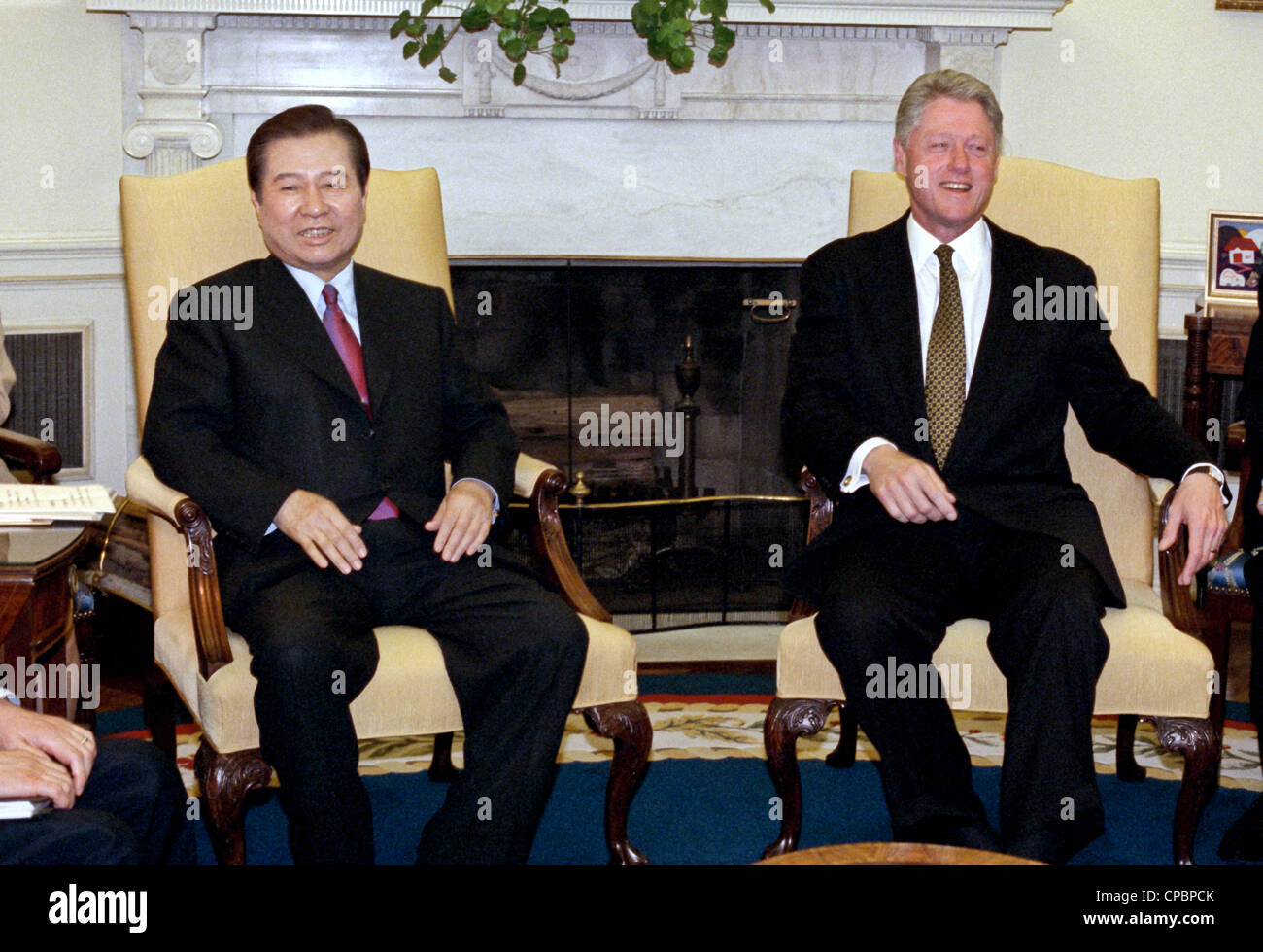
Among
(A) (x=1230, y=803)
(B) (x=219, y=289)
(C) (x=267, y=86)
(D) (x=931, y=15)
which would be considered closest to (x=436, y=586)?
(B) (x=219, y=289)

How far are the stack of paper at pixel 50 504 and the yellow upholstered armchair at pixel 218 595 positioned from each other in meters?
0.23

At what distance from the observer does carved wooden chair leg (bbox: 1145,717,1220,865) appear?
2357 mm

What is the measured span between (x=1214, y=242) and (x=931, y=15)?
1.03m

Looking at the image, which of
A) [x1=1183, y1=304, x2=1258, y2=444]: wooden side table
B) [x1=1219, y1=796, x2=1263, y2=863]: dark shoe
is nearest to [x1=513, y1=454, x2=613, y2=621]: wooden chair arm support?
[x1=1219, y1=796, x2=1263, y2=863]: dark shoe

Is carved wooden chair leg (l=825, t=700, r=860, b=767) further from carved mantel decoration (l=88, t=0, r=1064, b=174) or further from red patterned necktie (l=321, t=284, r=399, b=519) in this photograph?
carved mantel decoration (l=88, t=0, r=1064, b=174)

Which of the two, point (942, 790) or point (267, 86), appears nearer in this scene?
point (942, 790)

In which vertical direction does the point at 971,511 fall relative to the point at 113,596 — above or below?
above

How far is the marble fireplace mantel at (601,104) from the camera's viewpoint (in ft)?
12.7

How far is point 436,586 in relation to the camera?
2445 mm

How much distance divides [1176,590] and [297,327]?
1.66 m

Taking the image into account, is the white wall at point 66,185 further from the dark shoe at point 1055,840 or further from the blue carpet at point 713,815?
the dark shoe at point 1055,840

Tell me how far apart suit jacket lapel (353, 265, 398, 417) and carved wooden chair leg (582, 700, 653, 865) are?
70cm

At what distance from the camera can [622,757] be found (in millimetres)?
2479

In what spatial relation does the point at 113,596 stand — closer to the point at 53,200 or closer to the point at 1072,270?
the point at 53,200
